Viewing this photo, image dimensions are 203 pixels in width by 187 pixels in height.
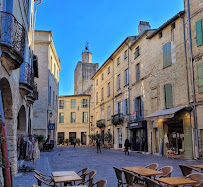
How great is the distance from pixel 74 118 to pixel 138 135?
25239 millimetres

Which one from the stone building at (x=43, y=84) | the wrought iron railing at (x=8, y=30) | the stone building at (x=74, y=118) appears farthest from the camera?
the stone building at (x=74, y=118)

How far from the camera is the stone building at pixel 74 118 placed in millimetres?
47594

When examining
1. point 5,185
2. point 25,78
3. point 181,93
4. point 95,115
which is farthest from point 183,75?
point 95,115

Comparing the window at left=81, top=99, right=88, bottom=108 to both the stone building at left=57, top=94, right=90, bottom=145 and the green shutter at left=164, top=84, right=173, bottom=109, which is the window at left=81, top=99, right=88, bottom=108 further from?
the green shutter at left=164, top=84, right=173, bottom=109

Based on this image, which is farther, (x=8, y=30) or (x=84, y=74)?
(x=84, y=74)

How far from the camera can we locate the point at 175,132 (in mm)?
18828

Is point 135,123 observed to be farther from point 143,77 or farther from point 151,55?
point 151,55

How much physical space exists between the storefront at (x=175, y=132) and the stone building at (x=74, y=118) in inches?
1101

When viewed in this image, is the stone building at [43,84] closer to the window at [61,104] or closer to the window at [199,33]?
the window at [199,33]

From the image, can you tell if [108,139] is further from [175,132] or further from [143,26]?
[175,132]

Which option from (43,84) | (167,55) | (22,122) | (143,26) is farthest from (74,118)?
(22,122)

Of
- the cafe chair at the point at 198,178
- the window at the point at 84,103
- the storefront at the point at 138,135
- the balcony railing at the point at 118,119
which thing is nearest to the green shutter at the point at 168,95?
the storefront at the point at 138,135

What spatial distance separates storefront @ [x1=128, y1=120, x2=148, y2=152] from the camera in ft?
A: 73.5

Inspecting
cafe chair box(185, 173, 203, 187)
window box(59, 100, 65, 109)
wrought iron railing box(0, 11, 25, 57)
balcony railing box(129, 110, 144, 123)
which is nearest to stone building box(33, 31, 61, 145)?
balcony railing box(129, 110, 144, 123)
